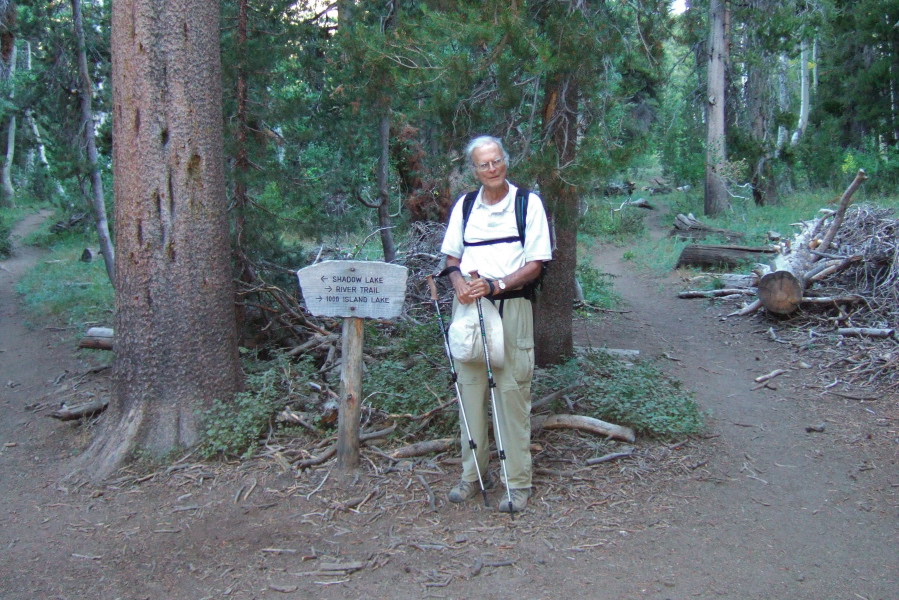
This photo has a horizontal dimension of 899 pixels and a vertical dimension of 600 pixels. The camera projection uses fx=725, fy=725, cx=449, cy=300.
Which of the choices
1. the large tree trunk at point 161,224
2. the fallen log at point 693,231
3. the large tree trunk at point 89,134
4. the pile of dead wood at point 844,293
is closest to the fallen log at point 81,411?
the large tree trunk at point 161,224

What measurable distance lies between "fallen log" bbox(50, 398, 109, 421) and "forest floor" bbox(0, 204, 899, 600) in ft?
0.54

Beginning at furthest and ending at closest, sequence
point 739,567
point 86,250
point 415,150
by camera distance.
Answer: point 86,250 → point 415,150 → point 739,567

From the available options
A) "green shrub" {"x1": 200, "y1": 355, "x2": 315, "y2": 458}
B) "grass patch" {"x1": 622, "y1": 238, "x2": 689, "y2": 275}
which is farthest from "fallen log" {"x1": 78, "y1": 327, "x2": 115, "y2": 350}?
"grass patch" {"x1": 622, "y1": 238, "x2": 689, "y2": 275}

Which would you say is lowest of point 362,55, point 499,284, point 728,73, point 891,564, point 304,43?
point 891,564

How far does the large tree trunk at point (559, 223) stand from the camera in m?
6.11

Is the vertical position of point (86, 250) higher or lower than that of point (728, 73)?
lower

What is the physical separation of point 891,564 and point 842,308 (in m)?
5.86

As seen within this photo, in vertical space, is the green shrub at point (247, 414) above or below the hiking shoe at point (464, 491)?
above

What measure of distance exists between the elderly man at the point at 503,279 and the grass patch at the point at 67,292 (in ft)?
24.8

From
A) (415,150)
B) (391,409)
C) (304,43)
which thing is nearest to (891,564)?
(391,409)

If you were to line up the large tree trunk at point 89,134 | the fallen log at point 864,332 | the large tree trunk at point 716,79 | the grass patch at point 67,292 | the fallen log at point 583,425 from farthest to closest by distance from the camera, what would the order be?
the large tree trunk at point 716,79
the large tree trunk at point 89,134
the grass patch at point 67,292
the fallen log at point 864,332
the fallen log at point 583,425

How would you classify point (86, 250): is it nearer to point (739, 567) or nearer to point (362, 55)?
point (362, 55)

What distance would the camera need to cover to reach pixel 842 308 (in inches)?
364

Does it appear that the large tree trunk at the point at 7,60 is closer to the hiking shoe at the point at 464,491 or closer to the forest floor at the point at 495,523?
the forest floor at the point at 495,523
